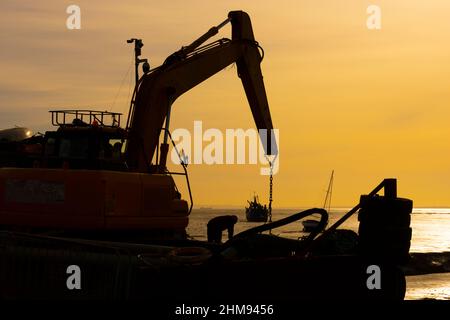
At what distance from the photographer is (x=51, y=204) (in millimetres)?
16781

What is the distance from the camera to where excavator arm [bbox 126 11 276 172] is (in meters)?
20.9

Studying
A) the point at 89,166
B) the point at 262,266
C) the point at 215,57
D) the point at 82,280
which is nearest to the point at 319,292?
the point at 262,266

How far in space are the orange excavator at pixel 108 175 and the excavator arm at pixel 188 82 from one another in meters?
→ 0.03

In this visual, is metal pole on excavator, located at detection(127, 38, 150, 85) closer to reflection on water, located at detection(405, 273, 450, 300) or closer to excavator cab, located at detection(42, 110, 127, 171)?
excavator cab, located at detection(42, 110, 127, 171)

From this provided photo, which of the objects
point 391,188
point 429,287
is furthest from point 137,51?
point 429,287

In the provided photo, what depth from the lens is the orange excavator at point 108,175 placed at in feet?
54.4

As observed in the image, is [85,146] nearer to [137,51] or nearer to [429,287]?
[137,51]

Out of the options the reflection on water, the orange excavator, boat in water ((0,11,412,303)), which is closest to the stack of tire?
boat in water ((0,11,412,303))

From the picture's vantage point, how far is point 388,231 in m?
15.9

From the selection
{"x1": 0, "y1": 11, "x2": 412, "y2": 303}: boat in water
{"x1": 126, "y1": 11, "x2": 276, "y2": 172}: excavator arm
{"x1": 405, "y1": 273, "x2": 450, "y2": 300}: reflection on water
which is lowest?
{"x1": 405, "y1": 273, "x2": 450, "y2": 300}: reflection on water

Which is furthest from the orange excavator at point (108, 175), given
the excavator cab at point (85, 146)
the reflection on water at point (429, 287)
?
the reflection on water at point (429, 287)

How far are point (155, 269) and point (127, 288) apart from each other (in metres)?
0.65

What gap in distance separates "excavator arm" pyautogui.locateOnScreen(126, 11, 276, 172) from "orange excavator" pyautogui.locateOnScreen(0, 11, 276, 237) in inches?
1.1

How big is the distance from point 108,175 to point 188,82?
6.48 metres
